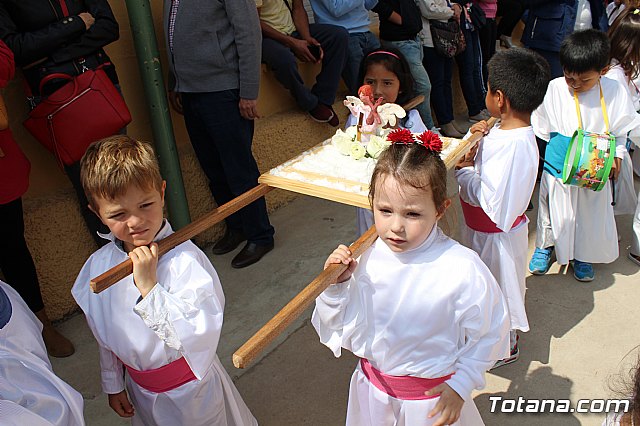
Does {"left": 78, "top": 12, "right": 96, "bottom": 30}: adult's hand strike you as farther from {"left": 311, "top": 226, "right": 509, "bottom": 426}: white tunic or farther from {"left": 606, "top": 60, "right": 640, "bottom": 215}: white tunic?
{"left": 606, "top": 60, "right": 640, "bottom": 215}: white tunic

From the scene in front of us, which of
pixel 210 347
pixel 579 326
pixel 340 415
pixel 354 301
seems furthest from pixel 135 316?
pixel 579 326

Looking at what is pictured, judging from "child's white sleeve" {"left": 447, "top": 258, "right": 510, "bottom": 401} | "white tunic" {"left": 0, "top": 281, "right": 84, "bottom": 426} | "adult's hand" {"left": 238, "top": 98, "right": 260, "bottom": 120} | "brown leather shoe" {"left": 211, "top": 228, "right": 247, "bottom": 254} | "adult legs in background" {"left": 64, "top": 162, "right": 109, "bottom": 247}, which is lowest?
"brown leather shoe" {"left": 211, "top": 228, "right": 247, "bottom": 254}

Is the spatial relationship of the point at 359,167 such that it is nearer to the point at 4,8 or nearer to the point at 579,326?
the point at 579,326

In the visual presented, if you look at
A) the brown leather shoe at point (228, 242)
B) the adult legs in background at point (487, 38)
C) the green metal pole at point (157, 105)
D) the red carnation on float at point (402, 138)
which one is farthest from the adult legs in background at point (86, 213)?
the adult legs in background at point (487, 38)

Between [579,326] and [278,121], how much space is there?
2556 millimetres

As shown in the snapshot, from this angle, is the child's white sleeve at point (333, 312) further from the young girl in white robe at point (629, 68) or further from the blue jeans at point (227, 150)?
the young girl in white robe at point (629, 68)

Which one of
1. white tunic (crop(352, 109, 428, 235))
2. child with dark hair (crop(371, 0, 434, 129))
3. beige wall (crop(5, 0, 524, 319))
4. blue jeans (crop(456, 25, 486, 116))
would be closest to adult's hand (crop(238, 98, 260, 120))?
beige wall (crop(5, 0, 524, 319))

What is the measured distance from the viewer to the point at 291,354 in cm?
289

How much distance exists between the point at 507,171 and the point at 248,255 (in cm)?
188

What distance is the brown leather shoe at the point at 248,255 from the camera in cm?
368

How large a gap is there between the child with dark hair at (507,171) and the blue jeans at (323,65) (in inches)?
77.2

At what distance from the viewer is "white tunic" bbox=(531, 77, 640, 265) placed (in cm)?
325

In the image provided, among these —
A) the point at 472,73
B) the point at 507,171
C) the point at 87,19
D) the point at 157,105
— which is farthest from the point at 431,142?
the point at 472,73

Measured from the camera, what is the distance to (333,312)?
1771 millimetres
